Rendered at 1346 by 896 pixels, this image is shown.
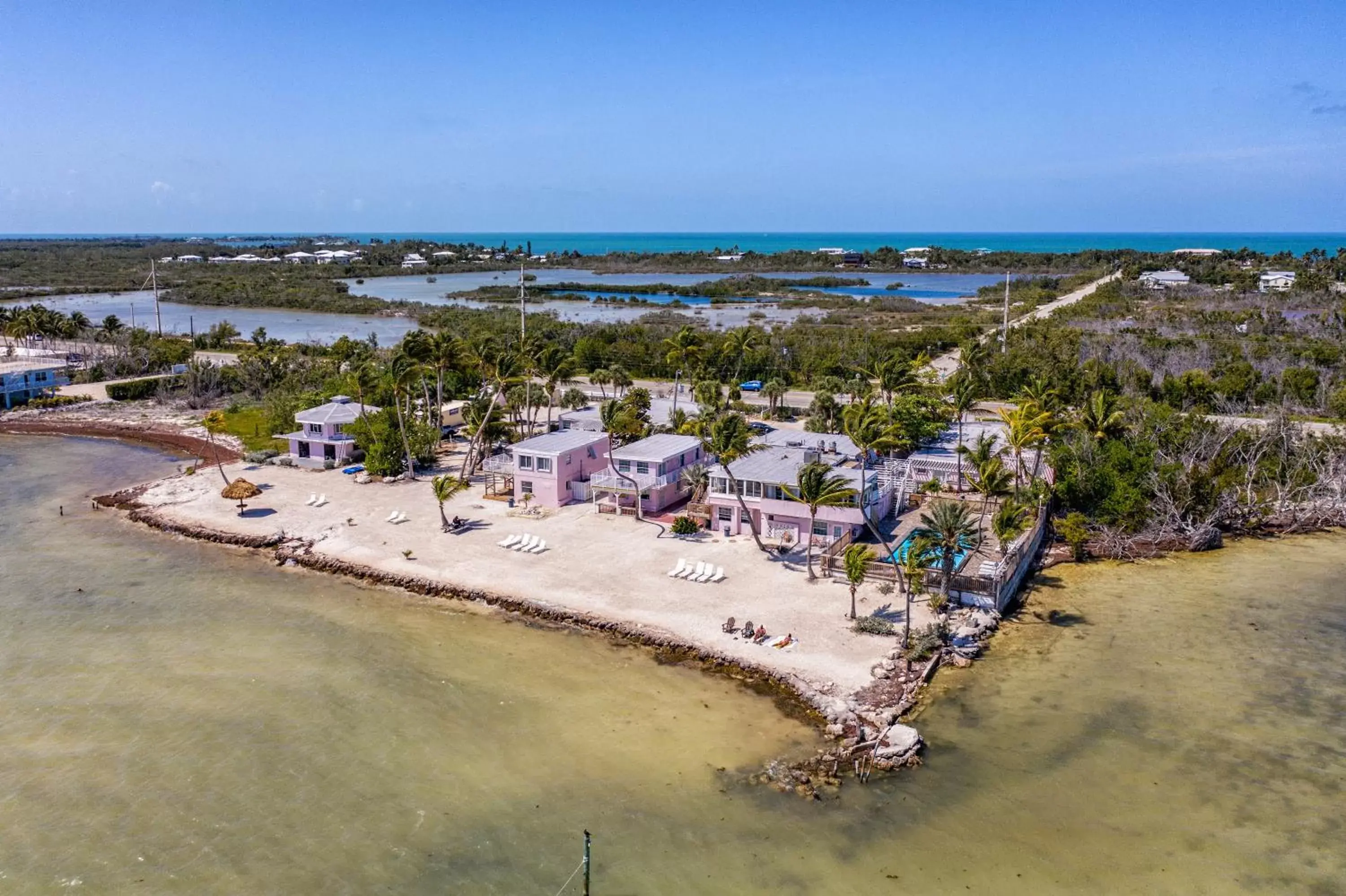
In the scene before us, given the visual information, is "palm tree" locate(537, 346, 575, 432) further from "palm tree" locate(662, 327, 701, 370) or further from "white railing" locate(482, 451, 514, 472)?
"palm tree" locate(662, 327, 701, 370)

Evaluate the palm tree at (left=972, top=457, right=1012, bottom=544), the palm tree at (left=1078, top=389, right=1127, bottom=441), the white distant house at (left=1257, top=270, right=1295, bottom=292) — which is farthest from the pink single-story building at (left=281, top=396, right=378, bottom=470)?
the white distant house at (left=1257, top=270, right=1295, bottom=292)

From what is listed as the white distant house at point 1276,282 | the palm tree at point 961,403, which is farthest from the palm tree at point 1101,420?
the white distant house at point 1276,282

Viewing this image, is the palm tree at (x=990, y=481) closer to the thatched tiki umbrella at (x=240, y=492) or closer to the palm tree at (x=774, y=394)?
the palm tree at (x=774, y=394)

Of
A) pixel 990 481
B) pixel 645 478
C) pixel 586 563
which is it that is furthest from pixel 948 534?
pixel 645 478

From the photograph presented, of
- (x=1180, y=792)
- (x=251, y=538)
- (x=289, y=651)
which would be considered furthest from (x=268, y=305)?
(x=1180, y=792)

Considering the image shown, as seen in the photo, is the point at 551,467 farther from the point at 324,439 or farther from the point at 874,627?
the point at 874,627

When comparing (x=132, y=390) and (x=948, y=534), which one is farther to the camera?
(x=132, y=390)

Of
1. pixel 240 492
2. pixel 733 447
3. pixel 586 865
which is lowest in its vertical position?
pixel 586 865
